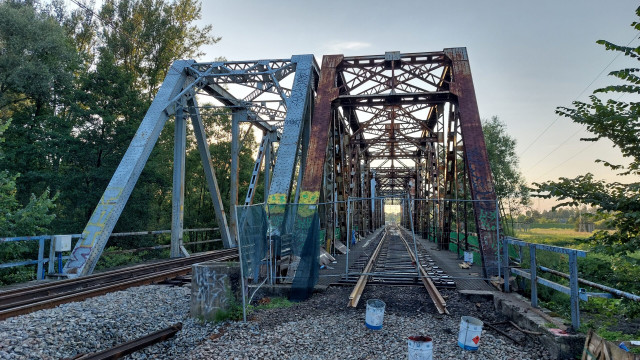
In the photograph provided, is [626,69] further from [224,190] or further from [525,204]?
[525,204]

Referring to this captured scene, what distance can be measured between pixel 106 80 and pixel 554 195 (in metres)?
23.6

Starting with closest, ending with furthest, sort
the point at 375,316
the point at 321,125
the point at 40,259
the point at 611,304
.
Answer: the point at 375,316
the point at 611,304
the point at 40,259
the point at 321,125

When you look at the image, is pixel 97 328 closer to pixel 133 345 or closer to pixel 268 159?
pixel 133 345

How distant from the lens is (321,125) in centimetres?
1208

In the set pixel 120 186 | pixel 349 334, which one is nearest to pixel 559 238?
pixel 349 334

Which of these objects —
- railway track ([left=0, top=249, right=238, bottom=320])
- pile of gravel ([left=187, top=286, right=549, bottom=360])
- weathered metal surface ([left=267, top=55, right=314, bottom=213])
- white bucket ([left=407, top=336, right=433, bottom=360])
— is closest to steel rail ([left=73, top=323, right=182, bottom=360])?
pile of gravel ([left=187, top=286, right=549, bottom=360])

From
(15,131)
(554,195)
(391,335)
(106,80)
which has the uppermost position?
(106,80)

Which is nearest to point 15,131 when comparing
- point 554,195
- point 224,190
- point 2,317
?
point 224,190

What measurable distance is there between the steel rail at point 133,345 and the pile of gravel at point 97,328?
0.08 m

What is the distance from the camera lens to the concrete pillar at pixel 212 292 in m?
6.28

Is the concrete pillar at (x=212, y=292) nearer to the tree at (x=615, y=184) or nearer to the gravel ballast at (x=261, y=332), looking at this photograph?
the gravel ballast at (x=261, y=332)

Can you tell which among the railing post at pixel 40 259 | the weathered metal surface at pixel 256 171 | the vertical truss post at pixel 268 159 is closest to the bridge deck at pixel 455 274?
the weathered metal surface at pixel 256 171

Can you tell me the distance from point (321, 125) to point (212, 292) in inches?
286

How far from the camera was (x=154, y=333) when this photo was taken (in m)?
5.36
